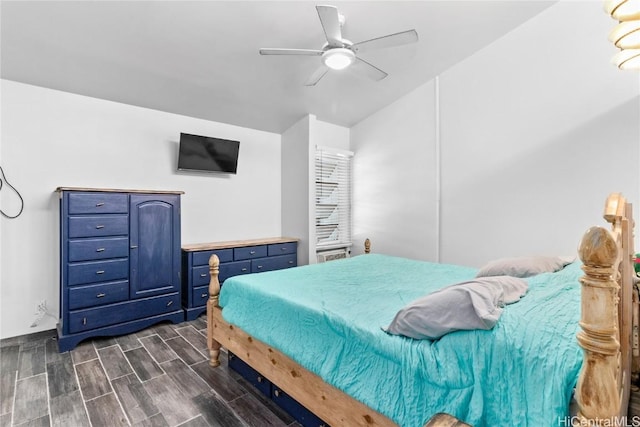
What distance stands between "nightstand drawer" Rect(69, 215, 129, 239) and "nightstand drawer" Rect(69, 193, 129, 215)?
0.20 feet

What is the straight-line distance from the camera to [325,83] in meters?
3.74

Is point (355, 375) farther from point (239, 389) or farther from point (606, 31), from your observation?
point (606, 31)

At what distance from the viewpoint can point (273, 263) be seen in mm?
4238

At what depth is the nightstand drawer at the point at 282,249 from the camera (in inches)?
166

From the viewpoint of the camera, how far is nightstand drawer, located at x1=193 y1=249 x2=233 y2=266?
11.8 ft

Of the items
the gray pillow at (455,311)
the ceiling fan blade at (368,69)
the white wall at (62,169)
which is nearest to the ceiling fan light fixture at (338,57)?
the ceiling fan blade at (368,69)

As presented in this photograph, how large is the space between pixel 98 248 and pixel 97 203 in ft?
1.43

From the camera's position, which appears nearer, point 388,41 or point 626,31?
point 626,31

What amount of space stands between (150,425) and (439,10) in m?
3.97

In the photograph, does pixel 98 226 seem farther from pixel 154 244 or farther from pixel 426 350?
pixel 426 350

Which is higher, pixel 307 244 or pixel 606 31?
pixel 606 31

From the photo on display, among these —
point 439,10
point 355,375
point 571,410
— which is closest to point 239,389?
point 355,375

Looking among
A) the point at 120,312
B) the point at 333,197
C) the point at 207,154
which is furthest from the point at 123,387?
the point at 333,197

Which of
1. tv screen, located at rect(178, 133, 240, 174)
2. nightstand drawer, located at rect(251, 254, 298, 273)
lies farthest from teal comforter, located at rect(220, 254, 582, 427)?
tv screen, located at rect(178, 133, 240, 174)
